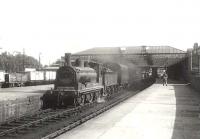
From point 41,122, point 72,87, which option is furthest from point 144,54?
point 41,122

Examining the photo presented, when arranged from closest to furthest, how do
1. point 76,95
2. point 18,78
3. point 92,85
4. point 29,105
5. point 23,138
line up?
point 23,138 < point 29,105 < point 76,95 < point 92,85 < point 18,78

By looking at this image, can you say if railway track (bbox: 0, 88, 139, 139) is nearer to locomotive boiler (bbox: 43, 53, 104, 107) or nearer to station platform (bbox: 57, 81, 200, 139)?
station platform (bbox: 57, 81, 200, 139)

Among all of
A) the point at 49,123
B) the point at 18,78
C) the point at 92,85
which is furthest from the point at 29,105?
the point at 18,78

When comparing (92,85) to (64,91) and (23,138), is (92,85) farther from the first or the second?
(23,138)

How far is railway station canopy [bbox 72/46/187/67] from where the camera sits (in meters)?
51.3

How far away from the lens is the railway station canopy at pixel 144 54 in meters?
51.3

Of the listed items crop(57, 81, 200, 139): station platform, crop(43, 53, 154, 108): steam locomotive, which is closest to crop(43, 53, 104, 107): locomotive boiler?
crop(43, 53, 154, 108): steam locomotive

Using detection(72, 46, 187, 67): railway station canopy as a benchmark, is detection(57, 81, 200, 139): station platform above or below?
below

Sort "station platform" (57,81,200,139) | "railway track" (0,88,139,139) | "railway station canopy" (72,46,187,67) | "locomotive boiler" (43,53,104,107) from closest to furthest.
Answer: "station platform" (57,81,200,139) < "railway track" (0,88,139,139) < "locomotive boiler" (43,53,104,107) < "railway station canopy" (72,46,187,67)

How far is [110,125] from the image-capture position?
11469mm

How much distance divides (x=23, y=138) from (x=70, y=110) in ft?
19.9

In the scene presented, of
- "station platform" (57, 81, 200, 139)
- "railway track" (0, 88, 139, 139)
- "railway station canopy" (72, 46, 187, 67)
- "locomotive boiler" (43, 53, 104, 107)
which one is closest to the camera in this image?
"station platform" (57, 81, 200, 139)

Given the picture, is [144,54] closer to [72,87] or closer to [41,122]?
[72,87]

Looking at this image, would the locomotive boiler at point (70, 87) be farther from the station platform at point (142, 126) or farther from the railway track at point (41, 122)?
the station platform at point (142, 126)
